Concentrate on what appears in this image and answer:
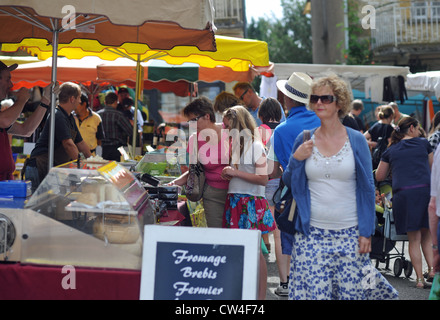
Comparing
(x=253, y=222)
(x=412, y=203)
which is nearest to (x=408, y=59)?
(x=412, y=203)

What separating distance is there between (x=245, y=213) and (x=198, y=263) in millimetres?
2090

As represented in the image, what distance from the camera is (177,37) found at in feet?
20.6

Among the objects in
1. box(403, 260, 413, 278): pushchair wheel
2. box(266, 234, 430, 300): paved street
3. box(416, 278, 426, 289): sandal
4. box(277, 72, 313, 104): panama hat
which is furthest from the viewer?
box(403, 260, 413, 278): pushchair wheel

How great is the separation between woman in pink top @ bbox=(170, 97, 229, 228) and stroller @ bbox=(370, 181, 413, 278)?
8.71 feet

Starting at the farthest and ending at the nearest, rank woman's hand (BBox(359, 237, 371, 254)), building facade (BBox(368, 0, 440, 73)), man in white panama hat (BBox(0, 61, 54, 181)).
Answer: building facade (BBox(368, 0, 440, 73)) → man in white panama hat (BBox(0, 61, 54, 181)) → woman's hand (BBox(359, 237, 371, 254))

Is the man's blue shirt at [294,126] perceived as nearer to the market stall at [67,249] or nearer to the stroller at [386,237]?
the market stall at [67,249]

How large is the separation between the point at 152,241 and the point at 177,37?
3.21m

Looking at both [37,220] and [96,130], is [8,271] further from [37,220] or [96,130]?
[96,130]

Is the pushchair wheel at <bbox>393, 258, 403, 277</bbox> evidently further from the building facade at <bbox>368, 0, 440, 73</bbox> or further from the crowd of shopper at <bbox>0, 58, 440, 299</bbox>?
the building facade at <bbox>368, 0, 440, 73</bbox>

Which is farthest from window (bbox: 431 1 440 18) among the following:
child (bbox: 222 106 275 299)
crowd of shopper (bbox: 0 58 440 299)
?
child (bbox: 222 106 275 299)

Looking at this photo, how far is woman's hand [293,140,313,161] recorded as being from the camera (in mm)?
3953

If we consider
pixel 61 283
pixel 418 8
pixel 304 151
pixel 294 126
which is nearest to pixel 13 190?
pixel 61 283

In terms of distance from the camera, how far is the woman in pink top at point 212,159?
5.66 meters

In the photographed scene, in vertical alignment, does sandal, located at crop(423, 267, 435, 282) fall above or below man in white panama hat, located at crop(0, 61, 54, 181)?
below
